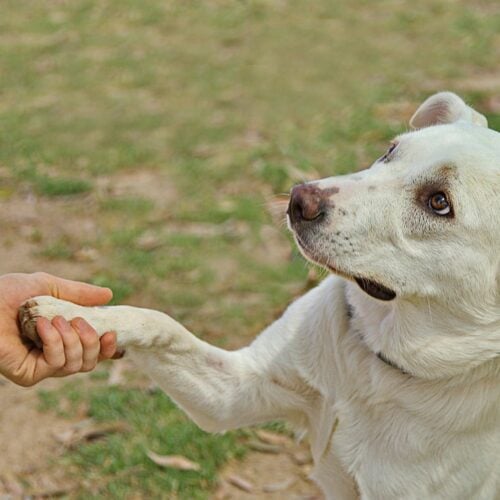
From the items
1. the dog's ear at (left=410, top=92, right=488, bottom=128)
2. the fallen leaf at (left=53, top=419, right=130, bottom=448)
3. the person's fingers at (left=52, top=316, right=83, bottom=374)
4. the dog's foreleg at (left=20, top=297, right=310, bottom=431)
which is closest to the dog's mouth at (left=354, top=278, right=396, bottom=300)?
the dog's foreleg at (left=20, top=297, right=310, bottom=431)

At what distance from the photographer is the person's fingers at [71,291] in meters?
2.84

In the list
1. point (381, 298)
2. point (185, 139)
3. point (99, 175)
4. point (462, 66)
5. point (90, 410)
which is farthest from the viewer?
point (462, 66)

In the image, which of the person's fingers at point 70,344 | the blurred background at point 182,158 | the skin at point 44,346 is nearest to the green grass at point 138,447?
the blurred background at point 182,158

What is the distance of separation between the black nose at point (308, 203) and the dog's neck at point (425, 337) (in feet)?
1.14

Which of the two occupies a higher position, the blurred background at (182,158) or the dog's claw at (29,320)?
the dog's claw at (29,320)

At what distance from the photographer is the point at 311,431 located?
3.26m

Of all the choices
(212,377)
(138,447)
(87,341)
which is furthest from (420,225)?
(138,447)

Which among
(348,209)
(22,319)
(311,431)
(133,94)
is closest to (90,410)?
(311,431)

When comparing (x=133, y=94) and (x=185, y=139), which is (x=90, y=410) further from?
(x=133, y=94)

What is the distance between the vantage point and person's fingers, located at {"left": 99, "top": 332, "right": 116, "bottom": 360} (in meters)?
2.73

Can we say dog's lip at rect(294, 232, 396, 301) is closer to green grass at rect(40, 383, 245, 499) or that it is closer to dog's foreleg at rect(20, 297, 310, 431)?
dog's foreleg at rect(20, 297, 310, 431)

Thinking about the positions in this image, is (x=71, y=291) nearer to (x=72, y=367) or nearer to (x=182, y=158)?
(x=72, y=367)

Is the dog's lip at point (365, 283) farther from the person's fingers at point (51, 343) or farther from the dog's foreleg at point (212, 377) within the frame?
the person's fingers at point (51, 343)

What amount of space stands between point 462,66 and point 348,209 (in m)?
4.83
